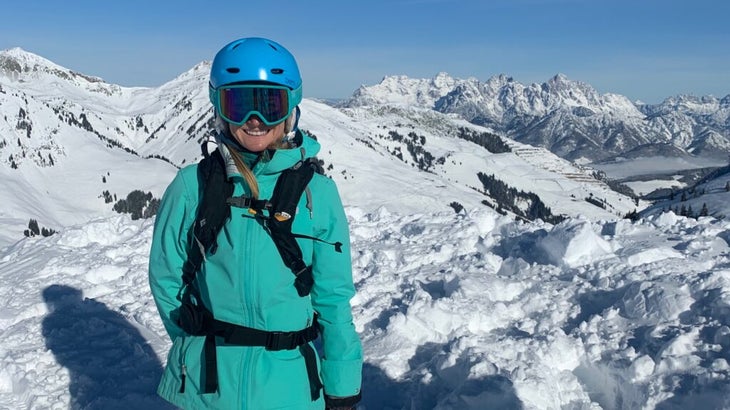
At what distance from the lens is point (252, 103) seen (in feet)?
10.9

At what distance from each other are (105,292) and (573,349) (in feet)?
29.3

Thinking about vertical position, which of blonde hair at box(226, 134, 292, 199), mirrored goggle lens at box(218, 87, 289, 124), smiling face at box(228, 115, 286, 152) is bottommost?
blonde hair at box(226, 134, 292, 199)

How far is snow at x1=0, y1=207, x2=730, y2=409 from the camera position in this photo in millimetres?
6445

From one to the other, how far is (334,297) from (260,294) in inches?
19.2

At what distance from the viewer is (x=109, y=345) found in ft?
27.5

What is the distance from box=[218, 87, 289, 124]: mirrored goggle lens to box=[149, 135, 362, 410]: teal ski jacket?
10.1 inches

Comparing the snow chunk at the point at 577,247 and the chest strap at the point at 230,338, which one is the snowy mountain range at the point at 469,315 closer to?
the snow chunk at the point at 577,247

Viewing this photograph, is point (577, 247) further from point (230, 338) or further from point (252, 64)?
point (252, 64)

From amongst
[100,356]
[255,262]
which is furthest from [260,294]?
[100,356]

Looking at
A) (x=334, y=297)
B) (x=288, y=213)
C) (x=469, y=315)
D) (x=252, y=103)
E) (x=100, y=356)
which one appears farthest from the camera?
(x=469, y=315)

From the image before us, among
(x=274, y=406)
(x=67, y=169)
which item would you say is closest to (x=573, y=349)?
(x=274, y=406)

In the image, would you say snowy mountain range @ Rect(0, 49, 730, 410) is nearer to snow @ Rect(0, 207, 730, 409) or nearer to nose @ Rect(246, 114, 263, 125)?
snow @ Rect(0, 207, 730, 409)

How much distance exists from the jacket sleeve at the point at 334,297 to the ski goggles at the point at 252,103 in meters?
0.53

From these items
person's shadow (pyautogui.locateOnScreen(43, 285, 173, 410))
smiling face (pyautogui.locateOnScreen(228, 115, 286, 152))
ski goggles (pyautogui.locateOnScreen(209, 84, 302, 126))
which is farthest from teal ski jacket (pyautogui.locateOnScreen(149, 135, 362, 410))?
person's shadow (pyautogui.locateOnScreen(43, 285, 173, 410))
